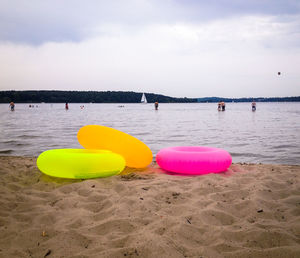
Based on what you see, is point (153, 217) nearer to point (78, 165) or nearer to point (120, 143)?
point (78, 165)

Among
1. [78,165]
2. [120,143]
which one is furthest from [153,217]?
[120,143]

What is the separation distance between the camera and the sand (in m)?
2.45

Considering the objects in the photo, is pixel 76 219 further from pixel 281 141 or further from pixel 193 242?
pixel 281 141

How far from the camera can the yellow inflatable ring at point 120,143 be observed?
5.67 meters

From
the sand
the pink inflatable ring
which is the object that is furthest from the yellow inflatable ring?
the sand

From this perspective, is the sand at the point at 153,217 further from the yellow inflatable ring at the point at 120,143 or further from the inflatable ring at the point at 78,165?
the yellow inflatable ring at the point at 120,143

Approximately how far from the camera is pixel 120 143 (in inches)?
225

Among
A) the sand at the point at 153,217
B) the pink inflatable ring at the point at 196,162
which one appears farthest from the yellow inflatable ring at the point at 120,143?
the sand at the point at 153,217

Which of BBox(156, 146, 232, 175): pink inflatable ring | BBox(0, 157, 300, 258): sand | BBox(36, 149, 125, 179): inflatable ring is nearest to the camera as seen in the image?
BBox(0, 157, 300, 258): sand

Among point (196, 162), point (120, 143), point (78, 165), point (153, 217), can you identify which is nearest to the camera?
point (153, 217)

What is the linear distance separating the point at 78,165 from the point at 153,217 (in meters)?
2.19

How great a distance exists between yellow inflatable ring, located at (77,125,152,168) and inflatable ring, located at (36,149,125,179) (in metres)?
0.62

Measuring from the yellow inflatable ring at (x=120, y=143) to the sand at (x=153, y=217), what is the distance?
0.84 meters

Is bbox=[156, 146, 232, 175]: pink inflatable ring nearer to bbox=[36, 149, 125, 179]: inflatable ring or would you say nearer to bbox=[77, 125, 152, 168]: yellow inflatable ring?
bbox=[77, 125, 152, 168]: yellow inflatable ring
